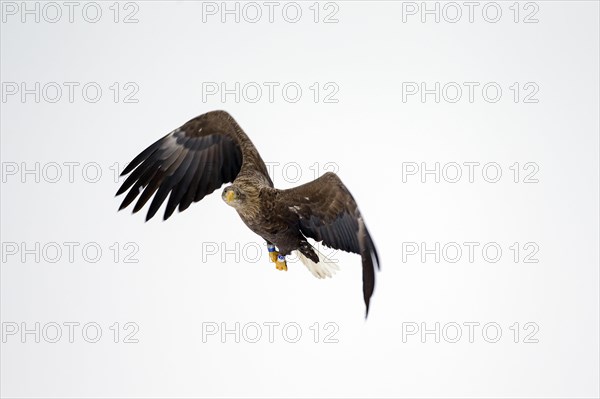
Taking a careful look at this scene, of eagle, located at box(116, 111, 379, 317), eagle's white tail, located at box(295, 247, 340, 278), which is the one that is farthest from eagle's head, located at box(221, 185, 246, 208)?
eagle's white tail, located at box(295, 247, 340, 278)

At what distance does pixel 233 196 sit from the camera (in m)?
4.59

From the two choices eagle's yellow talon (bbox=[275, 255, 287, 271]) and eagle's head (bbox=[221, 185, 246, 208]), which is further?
eagle's yellow talon (bbox=[275, 255, 287, 271])

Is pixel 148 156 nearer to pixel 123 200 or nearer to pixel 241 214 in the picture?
pixel 123 200

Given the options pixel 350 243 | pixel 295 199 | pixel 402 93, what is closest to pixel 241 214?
pixel 295 199

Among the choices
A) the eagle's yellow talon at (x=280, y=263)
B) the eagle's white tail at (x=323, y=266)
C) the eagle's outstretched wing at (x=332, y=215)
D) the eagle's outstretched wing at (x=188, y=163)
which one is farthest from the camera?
the eagle's white tail at (x=323, y=266)

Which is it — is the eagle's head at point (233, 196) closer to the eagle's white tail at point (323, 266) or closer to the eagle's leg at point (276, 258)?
the eagle's leg at point (276, 258)

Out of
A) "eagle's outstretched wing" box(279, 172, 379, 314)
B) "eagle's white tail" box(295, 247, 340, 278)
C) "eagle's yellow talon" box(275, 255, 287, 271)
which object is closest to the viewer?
"eagle's outstretched wing" box(279, 172, 379, 314)

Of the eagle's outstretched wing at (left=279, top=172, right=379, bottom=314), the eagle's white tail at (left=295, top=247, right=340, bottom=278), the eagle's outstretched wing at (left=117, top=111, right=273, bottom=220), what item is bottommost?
the eagle's white tail at (left=295, top=247, right=340, bottom=278)

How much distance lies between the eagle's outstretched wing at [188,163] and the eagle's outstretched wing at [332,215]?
564 millimetres

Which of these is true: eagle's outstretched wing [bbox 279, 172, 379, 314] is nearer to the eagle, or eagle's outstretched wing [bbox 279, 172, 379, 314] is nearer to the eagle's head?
the eagle

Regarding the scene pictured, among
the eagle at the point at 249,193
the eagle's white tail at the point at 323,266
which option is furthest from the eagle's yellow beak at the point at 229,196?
the eagle's white tail at the point at 323,266

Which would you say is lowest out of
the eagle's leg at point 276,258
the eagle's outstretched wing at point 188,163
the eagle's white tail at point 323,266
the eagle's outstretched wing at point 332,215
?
the eagle's white tail at point 323,266

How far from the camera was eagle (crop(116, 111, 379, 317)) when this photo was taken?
4.64 m

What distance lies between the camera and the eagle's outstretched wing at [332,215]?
180 inches
